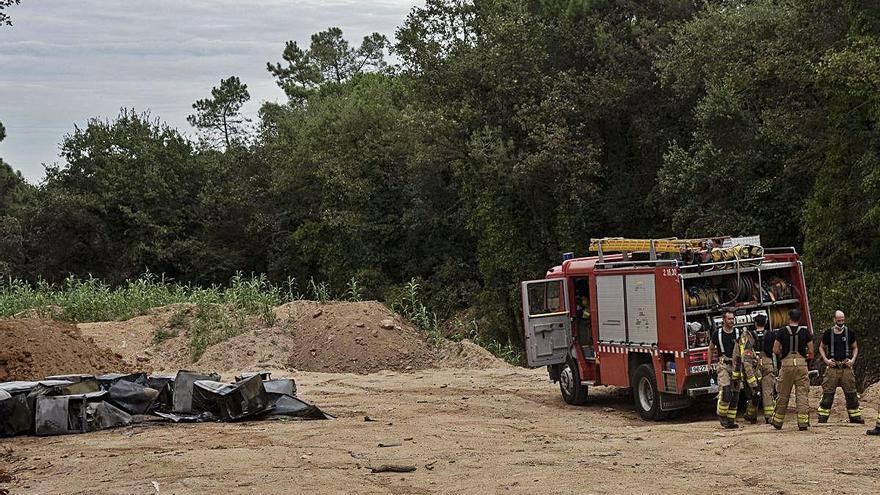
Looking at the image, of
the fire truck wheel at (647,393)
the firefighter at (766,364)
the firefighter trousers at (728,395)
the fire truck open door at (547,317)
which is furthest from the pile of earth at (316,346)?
the firefighter at (766,364)

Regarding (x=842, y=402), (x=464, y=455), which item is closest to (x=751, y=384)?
(x=842, y=402)

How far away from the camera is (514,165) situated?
37.3 metres

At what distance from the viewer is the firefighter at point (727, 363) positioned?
15.9 metres

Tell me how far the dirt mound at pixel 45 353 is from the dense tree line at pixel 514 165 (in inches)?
651

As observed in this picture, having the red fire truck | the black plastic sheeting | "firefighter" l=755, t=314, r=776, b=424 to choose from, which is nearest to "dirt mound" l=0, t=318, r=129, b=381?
the black plastic sheeting

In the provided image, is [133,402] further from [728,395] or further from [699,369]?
[728,395]

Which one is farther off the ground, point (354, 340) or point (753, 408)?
point (354, 340)

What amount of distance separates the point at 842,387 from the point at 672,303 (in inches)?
112

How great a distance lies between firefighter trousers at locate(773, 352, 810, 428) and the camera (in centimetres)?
1539

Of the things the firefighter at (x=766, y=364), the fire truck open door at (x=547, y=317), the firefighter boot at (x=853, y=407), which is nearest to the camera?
the firefighter boot at (x=853, y=407)

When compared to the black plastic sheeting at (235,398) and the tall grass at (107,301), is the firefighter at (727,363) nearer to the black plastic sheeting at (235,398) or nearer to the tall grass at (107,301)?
the black plastic sheeting at (235,398)

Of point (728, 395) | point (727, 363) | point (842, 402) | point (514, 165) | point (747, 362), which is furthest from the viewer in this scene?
point (514, 165)

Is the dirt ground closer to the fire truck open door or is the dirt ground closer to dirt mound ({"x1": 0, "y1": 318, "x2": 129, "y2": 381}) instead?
the fire truck open door

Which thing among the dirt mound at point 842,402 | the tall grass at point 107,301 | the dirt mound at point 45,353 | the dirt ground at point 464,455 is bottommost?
the dirt ground at point 464,455
